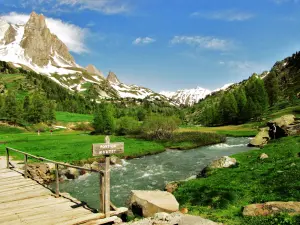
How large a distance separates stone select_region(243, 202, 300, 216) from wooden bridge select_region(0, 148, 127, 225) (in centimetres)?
760

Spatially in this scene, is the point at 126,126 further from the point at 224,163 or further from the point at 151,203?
the point at 151,203

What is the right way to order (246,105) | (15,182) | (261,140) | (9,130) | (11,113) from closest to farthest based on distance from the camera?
1. (15,182)
2. (261,140)
3. (9,130)
4. (11,113)
5. (246,105)

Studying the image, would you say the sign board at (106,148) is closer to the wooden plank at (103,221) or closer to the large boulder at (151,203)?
the wooden plank at (103,221)

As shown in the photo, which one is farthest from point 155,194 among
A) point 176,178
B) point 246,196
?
point 176,178

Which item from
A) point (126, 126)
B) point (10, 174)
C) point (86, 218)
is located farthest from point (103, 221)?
point (126, 126)

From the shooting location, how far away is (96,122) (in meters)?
109

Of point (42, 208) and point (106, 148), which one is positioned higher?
point (106, 148)

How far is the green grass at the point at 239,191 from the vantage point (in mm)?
16391

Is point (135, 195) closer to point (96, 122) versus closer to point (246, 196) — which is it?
point (246, 196)

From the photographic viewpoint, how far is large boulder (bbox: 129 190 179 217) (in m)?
17.2

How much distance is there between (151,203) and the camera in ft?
57.1

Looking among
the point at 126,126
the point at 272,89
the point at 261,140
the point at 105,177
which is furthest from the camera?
the point at 272,89

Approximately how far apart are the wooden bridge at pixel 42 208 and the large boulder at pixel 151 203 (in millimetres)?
2130

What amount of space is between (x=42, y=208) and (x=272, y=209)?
14.1m
